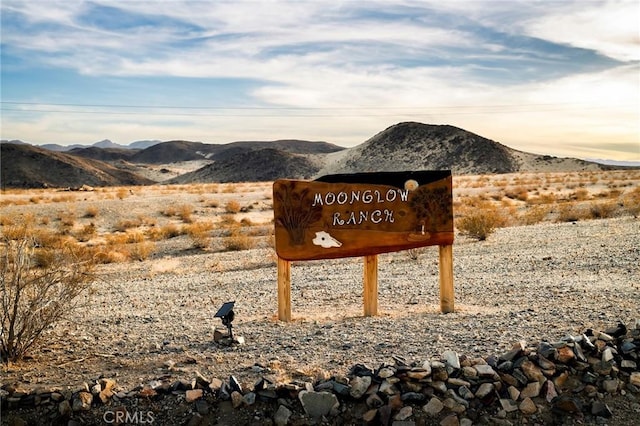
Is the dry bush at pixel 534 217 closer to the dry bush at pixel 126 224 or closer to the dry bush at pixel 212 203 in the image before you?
the dry bush at pixel 126 224

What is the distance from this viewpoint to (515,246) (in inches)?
566

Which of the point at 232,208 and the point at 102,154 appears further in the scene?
the point at 102,154

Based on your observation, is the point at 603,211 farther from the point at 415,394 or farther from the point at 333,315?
the point at 415,394

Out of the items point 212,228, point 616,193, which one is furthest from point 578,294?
point 616,193

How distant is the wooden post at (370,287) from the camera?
812cm

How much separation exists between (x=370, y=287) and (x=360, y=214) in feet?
3.26

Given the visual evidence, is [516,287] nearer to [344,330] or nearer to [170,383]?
[344,330]

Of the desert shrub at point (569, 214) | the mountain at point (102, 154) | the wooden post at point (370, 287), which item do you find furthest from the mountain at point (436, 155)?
the wooden post at point (370, 287)

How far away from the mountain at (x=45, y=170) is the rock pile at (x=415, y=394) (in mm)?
90834

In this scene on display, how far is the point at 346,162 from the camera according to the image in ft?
423

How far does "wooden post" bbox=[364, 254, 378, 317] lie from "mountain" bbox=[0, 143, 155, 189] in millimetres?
89748

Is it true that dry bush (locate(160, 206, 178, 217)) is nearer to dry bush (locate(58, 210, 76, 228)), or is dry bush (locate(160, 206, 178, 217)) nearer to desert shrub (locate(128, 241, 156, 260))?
dry bush (locate(58, 210, 76, 228))

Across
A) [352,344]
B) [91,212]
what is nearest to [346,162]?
[91,212]

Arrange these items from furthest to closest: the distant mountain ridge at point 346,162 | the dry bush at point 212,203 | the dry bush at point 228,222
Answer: the distant mountain ridge at point 346,162
the dry bush at point 212,203
the dry bush at point 228,222
